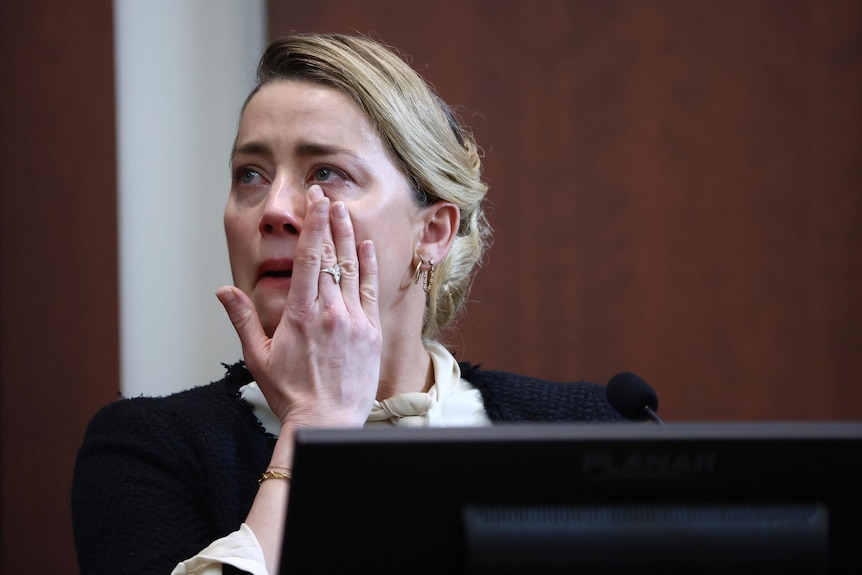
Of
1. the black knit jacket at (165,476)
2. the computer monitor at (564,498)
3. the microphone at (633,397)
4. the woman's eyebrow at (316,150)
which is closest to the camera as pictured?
the computer monitor at (564,498)

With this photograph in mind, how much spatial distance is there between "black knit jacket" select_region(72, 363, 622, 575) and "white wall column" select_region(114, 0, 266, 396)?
80cm

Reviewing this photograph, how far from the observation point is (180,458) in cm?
136

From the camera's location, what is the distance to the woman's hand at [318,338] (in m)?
1.30

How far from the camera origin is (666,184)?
2.41m

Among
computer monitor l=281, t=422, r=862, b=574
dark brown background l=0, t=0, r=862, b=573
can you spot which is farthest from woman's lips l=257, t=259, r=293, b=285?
dark brown background l=0, t=0, r=862, b=573

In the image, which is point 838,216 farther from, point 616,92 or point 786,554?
point 786,554

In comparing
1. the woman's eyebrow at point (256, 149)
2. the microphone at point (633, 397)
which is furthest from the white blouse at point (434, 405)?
the microphone at point (633, 397)

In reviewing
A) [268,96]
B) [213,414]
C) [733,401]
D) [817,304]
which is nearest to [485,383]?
[213,414]

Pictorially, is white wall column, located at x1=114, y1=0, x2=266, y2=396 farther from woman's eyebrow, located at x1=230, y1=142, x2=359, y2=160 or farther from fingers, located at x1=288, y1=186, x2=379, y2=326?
fingers, located at x1=288, y1=186, x2=379, y2=326

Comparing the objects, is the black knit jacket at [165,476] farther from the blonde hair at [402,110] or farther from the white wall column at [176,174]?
the white wall column at [176,174]

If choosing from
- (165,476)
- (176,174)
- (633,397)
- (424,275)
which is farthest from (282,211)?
(176,174)

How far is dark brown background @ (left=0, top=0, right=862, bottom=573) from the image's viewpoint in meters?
2.41

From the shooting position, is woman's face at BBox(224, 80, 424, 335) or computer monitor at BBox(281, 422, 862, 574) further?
woman's face at BBox(224, 80, 424, 335)

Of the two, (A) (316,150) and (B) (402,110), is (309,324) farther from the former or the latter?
(B) (402,110)
